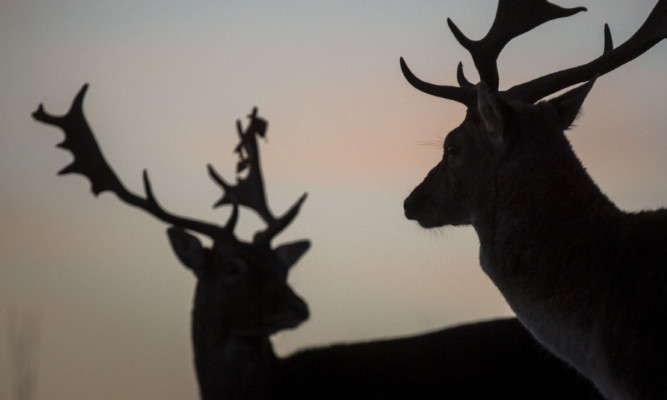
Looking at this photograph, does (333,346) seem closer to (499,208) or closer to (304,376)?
(304,376)

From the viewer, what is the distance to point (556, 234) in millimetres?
7961

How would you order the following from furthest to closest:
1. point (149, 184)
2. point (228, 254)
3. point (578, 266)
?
1. point (149, 184)
2. point (228, 254)
3. point (578, 266)

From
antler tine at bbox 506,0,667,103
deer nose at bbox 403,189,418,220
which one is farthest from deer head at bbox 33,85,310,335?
antler tine at bbox 506,0,667,103

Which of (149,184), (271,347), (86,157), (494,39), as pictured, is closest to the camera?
(271,347)

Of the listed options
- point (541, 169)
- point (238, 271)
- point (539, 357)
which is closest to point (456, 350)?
point (539, 357)

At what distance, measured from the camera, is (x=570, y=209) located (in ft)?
26.3

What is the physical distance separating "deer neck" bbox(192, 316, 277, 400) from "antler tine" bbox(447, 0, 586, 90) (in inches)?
90.0

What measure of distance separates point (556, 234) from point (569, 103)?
37.9 inches

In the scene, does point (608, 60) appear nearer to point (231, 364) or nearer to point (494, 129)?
point (494, 129)

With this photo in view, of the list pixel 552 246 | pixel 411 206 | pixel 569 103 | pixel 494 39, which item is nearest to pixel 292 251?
pixel 411 206

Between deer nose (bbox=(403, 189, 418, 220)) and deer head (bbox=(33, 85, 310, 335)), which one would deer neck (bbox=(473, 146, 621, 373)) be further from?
deer head (bbox=(33, 85, 310, 335))

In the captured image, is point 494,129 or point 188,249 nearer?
point 494,129

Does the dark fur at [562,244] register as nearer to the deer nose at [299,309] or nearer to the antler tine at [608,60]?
the antler tine at [608,60]

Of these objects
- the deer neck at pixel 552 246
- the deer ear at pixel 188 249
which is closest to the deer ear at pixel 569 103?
the deer neck at pixel 552 246
